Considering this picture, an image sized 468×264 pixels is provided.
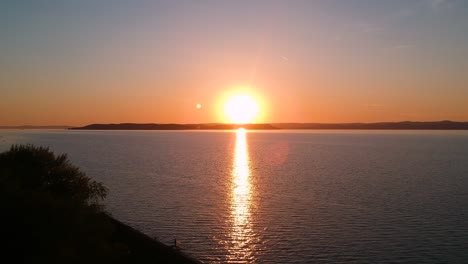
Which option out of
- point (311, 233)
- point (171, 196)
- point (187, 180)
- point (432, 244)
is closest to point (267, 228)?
point (311, 233)

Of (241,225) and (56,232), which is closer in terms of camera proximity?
(56,232)

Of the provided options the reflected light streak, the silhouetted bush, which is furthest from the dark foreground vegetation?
the reflected light streak

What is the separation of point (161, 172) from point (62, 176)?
61799 millimetres

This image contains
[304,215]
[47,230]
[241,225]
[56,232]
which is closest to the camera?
[47,230]

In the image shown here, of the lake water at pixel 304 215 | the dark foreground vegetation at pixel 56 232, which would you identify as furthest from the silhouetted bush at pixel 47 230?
the lake water at pixel 304 215

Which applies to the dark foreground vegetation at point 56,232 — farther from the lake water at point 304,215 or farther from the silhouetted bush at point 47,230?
the lake water at point 304,215

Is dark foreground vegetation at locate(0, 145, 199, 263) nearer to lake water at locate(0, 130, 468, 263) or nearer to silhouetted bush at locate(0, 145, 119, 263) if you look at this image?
Answer: silhouetted bush at locate(0, 145, 119, 263)

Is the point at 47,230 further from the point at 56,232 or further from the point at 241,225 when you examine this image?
the point at 241,225

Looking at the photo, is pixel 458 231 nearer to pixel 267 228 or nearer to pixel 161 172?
pixel 267 228

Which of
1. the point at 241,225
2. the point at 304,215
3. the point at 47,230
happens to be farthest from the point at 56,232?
the point at 304,215

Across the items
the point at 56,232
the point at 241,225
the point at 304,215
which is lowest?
the point at 241,225

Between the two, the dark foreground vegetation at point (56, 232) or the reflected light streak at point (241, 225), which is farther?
the reflected light streak at point (241, 225)

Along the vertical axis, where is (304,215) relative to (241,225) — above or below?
above

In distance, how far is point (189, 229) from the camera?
146 ft
